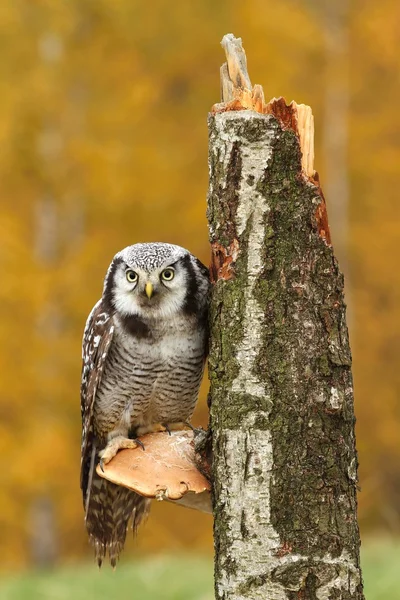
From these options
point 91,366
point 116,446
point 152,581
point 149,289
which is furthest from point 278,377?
point 152,581

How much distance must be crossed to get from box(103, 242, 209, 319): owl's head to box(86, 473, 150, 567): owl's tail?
89cm

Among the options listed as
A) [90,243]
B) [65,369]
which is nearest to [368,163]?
[90,243]

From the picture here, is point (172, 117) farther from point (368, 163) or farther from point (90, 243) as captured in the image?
point (368, 163)

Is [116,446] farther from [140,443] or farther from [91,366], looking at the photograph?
[91,366]

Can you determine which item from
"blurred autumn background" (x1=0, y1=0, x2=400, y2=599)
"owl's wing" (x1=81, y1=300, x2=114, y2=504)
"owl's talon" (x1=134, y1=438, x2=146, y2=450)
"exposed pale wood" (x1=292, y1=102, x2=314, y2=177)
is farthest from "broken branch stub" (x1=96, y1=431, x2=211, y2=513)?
"blurred autumn background" (x1=0, y1=0, x2=400, y2=599)

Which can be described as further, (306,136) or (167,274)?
(167,274)

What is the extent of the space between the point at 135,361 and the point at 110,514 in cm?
83

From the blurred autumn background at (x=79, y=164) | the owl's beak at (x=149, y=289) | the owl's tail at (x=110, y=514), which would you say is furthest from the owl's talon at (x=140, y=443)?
the blurred autumn background at (x=79, y=164)

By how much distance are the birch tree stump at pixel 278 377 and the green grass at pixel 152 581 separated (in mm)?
2778

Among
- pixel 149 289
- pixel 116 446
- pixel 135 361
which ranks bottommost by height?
pixel 116 446

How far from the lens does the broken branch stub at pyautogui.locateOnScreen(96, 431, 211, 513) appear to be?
123 inches

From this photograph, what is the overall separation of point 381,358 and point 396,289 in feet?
3.70

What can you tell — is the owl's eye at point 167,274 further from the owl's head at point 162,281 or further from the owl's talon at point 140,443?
the owl's talon at point 140,443

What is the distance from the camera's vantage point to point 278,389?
2861 mm
